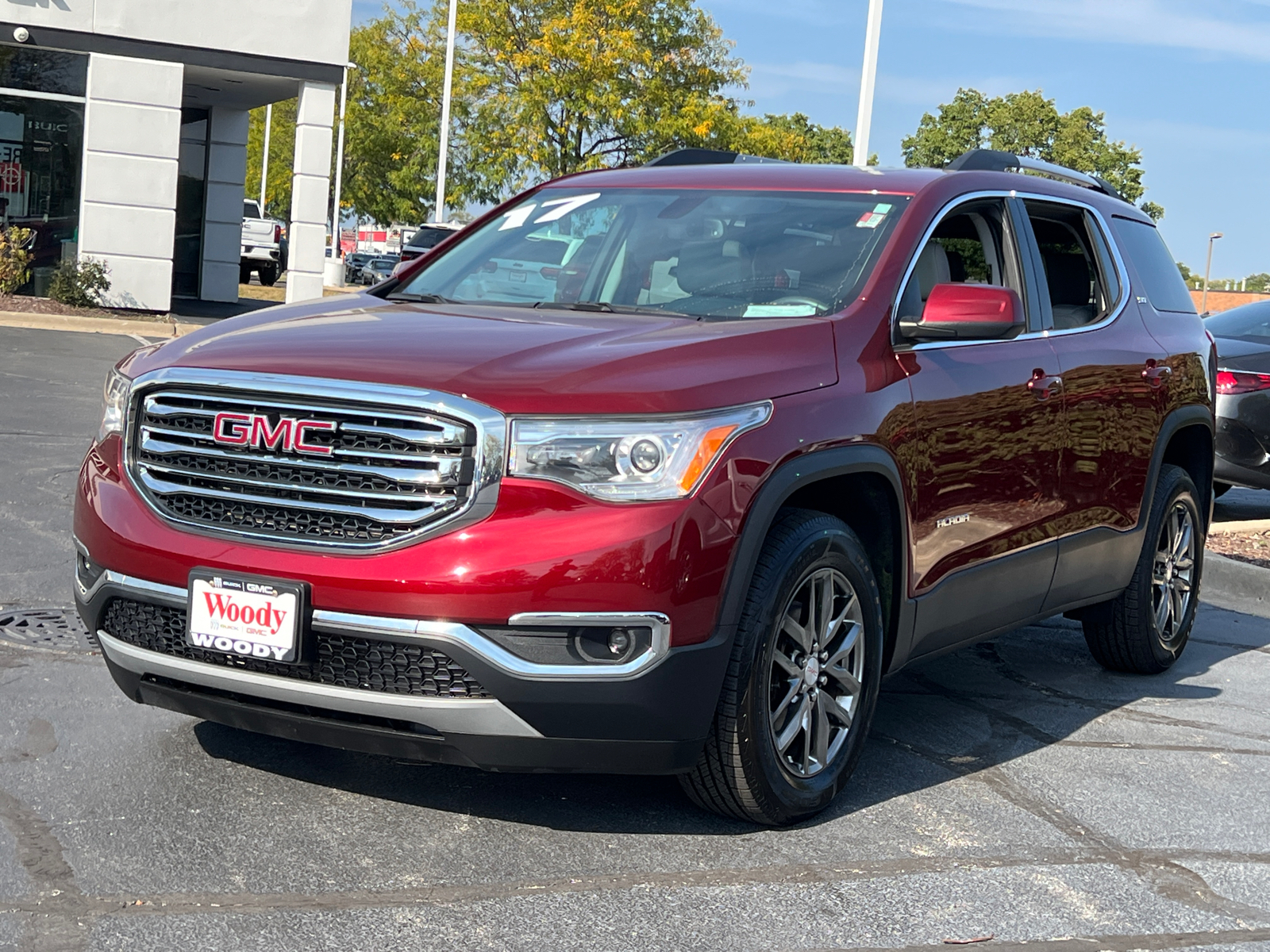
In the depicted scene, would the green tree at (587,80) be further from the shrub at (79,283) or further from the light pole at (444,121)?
the shrub at (79,283)

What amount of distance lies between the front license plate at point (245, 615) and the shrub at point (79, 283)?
56.3 ft

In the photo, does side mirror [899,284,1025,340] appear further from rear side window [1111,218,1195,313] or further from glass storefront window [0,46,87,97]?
glass storefront window [0,46,87,97]

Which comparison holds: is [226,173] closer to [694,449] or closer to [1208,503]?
[1208,503]

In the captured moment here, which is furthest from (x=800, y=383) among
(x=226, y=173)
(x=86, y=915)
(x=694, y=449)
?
(x=226, y=173)

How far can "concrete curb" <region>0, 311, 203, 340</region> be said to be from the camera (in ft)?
58.9

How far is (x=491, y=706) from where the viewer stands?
3.58 metres

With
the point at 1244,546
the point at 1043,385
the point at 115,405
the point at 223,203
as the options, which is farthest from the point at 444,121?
the point at 115,405

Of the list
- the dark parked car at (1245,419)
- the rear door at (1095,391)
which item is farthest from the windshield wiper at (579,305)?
the dark parked car at (1245,419)

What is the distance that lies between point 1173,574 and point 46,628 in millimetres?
4463

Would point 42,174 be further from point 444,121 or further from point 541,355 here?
point 541,355

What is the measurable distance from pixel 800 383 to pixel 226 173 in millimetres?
22775

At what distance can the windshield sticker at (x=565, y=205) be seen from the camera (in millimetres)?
5449

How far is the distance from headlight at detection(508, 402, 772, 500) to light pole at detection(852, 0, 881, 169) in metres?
14.6

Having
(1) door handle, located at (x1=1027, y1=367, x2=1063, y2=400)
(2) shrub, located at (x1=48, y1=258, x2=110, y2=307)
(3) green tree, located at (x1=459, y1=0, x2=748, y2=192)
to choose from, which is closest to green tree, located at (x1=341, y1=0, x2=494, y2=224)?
(3) green tree, located at (x1=459, y1=0, x2=748, y2=192)
